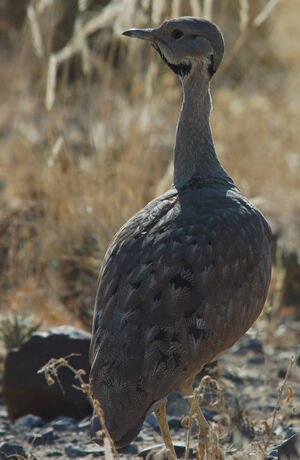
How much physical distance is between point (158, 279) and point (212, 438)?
2.71ft

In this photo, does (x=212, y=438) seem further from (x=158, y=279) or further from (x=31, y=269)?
(x=31, y=269)

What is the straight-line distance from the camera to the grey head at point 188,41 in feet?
14.6

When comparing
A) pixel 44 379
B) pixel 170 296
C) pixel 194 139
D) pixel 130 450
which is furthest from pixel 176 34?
pixel 130 450

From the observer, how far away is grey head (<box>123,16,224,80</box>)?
4465 millimetres

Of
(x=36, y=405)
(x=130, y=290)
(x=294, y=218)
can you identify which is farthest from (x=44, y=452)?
(x=294, y=218)

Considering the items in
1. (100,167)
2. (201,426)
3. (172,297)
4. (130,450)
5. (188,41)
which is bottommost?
(130,450)

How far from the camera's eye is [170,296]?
3.66 meters

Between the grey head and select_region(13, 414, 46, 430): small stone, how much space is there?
2448mm

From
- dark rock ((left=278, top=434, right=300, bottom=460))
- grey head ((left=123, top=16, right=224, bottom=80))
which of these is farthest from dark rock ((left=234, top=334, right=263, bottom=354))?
grey head ((left=123, top=16, right=224, bottom=80))

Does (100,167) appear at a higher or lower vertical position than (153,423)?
higher

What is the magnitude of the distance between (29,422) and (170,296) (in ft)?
5.96

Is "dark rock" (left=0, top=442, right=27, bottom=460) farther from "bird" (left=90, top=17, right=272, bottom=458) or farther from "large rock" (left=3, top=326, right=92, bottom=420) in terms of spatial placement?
"bird" (left=90, top=17, right=272, bottom=458)

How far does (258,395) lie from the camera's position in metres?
5.31

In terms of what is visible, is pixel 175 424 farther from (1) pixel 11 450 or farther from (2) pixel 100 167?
(2) pixel 100 167
